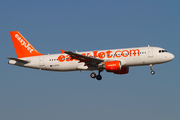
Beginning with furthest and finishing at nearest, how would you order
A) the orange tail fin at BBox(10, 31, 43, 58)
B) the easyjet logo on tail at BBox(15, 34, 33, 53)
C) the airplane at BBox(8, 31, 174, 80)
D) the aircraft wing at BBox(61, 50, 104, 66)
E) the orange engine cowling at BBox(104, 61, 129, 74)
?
the easyjet logo on tail at BBox(15, 34, 33, 53) < the orange tail fin at BBox(10, 31, 43, 58) < the airplane at BBox(8, 31, 174, 80) < the aircraft wing at BBox(61, 50, 104, 66) < the orange engine cowling at BBox(104, 61, 129, 74)

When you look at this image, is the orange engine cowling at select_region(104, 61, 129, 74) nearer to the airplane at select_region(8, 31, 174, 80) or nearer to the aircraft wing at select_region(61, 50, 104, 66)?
the airplane at select_region(8, 31, 174, 80)

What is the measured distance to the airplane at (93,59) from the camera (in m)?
51.3

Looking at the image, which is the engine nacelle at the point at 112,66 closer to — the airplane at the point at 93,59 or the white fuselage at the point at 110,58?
the airplane at the point at 93,59

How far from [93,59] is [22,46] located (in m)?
16.1

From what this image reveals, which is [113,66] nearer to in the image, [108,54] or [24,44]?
[108,54]

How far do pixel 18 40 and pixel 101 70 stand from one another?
57.0 ft

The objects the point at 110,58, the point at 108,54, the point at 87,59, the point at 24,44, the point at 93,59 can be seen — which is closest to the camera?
the point at 93,59

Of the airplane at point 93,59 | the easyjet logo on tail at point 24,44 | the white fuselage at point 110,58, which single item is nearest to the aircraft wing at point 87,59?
the airplane at point 93,59

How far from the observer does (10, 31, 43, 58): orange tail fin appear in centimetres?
5902

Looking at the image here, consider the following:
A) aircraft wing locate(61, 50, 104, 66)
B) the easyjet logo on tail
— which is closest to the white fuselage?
aircraft wing locate(61, 50, 104, 66)

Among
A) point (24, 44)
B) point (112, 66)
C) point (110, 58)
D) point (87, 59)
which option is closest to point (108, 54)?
point (110, 58)

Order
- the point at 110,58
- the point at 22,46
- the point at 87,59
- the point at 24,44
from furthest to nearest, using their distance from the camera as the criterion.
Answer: the point at 24,44 < the point at 22,46 < the point at 110,58 < the point at 87,59

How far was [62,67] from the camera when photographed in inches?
2163

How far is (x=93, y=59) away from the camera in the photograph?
169 feet
